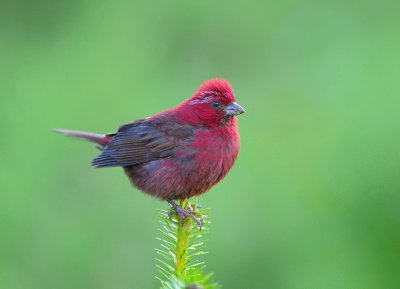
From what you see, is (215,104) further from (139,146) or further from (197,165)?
(139,146)

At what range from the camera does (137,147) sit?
19.7 ft

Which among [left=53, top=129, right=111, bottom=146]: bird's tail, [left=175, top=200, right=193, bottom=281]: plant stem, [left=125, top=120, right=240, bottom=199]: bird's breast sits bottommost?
[left=175, top=200, right=193, bottom=281]: plant stem

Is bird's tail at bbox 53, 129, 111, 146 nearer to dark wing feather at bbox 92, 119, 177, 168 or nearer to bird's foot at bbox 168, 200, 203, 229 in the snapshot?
dark wing feather at bbox 92, 119, 177, 168

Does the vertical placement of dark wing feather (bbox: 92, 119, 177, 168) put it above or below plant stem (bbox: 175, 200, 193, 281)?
above

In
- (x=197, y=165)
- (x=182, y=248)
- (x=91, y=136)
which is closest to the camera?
(x=182, y=248)

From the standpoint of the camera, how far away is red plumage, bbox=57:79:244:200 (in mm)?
5480

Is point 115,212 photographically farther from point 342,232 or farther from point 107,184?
point 342,232

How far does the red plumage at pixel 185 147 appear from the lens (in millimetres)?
5480

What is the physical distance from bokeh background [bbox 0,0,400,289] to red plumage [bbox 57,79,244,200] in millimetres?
1337

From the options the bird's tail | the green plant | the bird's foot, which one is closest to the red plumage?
the bird's tail

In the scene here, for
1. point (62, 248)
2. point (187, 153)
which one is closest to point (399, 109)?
point (187, 153)

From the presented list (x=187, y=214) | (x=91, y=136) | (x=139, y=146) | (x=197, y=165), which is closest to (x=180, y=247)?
(x=187, y=214)

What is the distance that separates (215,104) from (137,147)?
2.72 ft

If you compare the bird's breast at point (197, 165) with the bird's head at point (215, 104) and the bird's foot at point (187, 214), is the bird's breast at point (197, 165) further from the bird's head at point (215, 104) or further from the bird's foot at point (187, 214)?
the bird's foot at point (187, 214)
